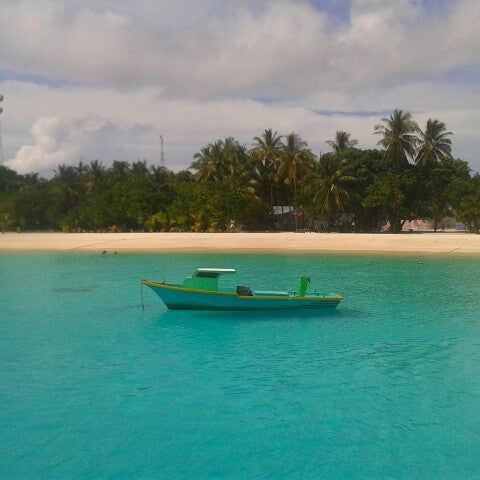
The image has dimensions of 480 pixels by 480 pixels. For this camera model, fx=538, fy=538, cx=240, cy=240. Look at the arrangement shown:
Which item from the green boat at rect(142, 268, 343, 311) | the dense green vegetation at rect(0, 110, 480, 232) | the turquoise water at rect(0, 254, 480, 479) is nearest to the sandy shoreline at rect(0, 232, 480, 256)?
the dense green vegetation at rect(0, 110, 480, 232)

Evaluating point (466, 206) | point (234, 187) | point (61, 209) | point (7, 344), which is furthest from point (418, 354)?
point (61, 209)

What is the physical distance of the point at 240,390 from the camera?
13234 millimetres

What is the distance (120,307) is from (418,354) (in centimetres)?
→ 1334

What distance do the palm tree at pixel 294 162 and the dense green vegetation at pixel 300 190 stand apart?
0.13m

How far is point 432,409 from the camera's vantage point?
1201 cm

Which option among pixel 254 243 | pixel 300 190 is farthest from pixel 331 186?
pixel 254 243

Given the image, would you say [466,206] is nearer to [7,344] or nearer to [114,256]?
[114,256]

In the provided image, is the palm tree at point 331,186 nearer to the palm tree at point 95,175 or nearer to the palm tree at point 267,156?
the palm tree at point 267,156

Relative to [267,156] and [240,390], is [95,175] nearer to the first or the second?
[267,156]

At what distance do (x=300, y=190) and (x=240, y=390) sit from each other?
189ft

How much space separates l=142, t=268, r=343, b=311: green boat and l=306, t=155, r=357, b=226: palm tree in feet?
141

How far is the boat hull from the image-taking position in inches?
839

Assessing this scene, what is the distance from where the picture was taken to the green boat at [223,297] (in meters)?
21.3

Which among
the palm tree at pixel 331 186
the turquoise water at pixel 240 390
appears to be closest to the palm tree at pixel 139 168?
the palm tree at pixel 331 186
